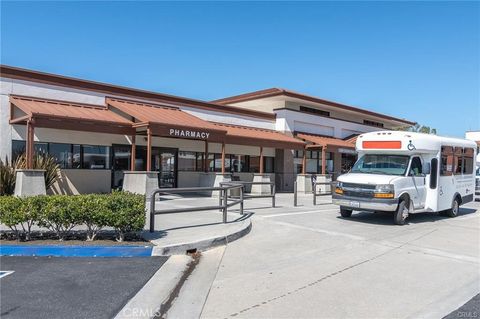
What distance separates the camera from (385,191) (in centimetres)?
1155

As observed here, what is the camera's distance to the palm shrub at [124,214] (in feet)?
24.9

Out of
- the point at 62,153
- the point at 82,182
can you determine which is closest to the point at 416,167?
the point at 82,182

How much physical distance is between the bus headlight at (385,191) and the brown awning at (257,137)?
10105 millimetres

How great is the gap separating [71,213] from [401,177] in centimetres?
882

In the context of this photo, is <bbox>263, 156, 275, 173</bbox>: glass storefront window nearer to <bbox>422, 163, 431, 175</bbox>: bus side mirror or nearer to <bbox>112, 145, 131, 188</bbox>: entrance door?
<bbox>112, 145, 131, 188</bbox>: entrance door

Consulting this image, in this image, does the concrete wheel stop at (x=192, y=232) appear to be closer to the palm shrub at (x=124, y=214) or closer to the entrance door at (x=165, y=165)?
the palm shrub at (x=124, y=214)

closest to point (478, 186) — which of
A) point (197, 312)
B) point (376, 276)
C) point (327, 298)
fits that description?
→ point (376, 276)

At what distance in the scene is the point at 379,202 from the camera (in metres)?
11.6

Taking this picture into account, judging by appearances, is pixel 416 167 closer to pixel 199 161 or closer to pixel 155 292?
pixel 155 292

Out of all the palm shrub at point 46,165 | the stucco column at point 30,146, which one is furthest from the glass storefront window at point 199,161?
the stucco column at point 30,146

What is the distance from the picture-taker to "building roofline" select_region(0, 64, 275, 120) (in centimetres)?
1571

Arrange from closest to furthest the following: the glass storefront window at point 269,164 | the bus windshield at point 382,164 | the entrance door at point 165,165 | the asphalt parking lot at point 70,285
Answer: the asphalt parking lot at point 70,285, the bus windshield at point 382,164, the entrance door at point 165,165, the glass storefront window at point 269,164

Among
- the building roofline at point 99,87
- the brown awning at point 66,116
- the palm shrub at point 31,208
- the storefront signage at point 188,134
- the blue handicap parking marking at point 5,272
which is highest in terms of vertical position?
the building roofline at point 99,87

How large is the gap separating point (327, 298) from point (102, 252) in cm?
388
